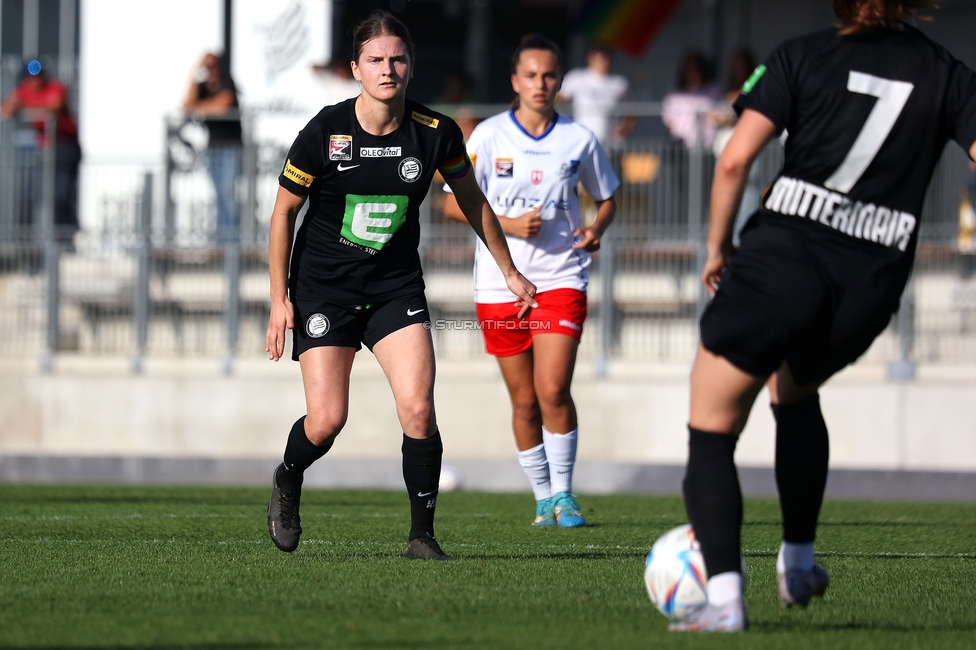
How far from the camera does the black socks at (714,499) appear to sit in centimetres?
422

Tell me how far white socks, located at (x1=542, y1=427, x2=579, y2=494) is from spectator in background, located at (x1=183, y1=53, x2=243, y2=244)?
7.52 metres

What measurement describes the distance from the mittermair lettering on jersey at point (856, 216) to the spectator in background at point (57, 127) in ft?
39.0

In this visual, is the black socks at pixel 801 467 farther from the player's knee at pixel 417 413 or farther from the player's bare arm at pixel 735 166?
the player's knee at pixel 417 413

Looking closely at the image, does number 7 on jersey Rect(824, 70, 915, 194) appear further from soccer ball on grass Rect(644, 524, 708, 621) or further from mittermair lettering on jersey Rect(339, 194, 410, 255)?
mittermair lettering on jersey Rect(339, 194, 410, 255)

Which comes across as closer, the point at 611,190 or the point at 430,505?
the point at 430,505

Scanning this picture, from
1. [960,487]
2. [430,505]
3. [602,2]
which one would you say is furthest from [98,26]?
[430,505]

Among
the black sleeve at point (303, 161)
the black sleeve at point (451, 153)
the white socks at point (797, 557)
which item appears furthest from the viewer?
the black sleeve at point (451, 153)

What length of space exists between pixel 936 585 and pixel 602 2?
15.6 m

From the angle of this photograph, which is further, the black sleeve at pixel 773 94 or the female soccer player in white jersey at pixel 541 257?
the female soccer player in white jersey at pixel 541 257

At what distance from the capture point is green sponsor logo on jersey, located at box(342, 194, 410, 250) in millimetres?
6023

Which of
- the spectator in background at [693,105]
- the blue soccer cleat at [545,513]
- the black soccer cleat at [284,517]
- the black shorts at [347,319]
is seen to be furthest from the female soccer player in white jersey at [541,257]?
the spectator in background at [693,105]

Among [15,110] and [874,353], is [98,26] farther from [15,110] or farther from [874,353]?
[874,353]

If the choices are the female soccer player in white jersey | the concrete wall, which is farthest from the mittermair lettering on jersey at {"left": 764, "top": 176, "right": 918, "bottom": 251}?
the concrete wall

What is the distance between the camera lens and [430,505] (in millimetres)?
6023
